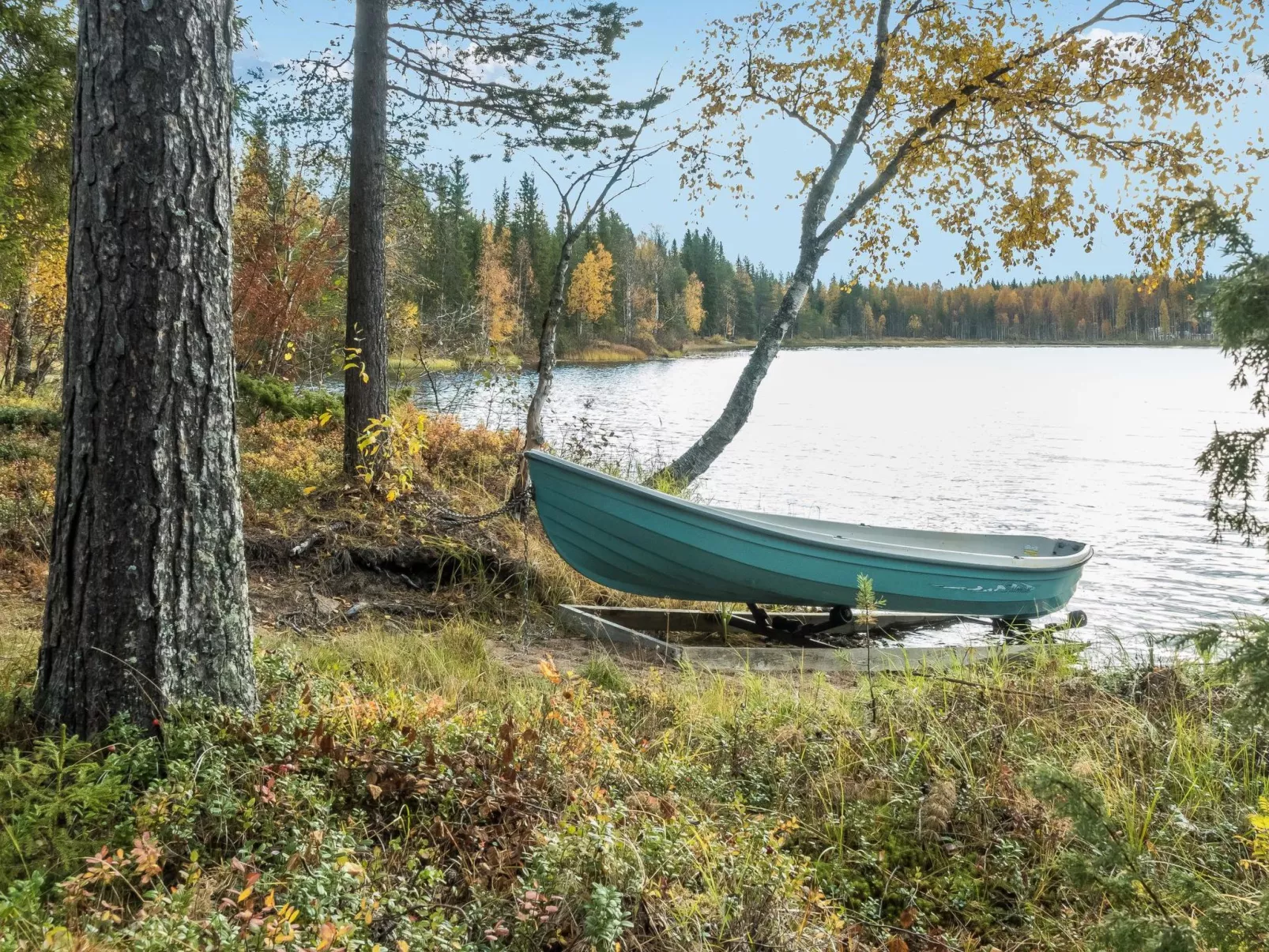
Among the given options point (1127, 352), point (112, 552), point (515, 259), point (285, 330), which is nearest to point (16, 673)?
point (112, 552)

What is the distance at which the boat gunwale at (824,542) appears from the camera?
588 centimetres

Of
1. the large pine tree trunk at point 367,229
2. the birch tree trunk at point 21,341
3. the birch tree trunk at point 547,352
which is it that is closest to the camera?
the birch tree trunk at point 547,352

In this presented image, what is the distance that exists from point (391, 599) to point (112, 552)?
12.8ft

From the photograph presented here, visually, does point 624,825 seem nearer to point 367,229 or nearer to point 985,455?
point 367,229

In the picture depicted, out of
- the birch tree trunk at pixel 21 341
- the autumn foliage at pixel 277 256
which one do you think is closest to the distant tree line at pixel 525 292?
the autumn foliage at pixel 277 256

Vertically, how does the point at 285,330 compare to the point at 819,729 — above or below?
above

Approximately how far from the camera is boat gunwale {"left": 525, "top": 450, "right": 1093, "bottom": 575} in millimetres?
5879

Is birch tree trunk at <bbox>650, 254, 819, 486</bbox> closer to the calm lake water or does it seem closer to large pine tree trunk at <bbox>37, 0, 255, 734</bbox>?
the calm lake water

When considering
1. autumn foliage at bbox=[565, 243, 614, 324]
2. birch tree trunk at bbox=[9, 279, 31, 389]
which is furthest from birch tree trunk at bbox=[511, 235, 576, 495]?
autumn foliage at bbox=[565, 243, 614, 324]

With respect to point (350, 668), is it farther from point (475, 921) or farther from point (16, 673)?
point (475, 921)

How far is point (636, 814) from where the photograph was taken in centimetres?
270

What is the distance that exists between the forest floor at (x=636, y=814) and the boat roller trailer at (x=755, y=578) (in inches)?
54.7

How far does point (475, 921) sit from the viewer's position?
2.12 meters

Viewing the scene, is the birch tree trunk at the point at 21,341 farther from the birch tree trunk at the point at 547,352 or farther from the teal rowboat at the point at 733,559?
the teal rowboat at the point at 733,559
